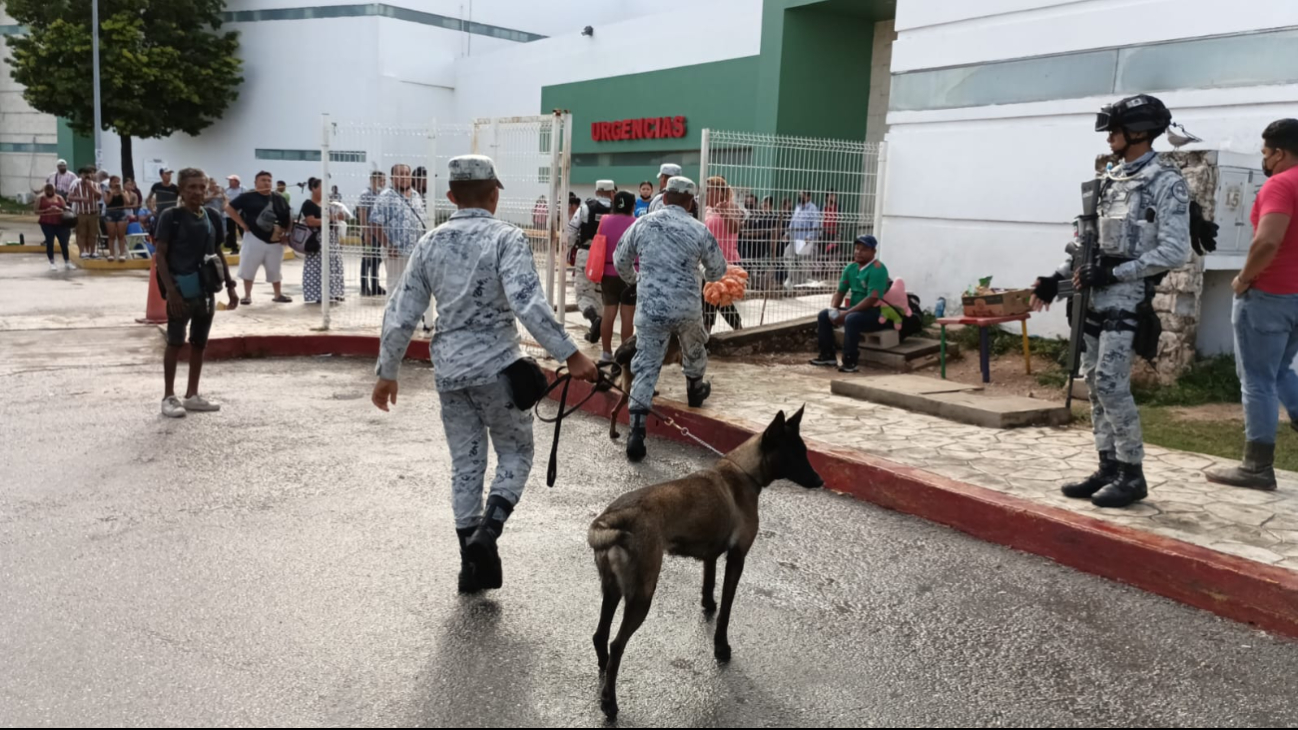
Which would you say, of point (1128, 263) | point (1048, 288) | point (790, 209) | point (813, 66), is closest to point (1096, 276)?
point (1128, 263)

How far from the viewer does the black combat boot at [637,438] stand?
254 inches

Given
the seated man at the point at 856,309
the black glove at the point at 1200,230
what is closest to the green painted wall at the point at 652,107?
the seated man at the point at 856,309

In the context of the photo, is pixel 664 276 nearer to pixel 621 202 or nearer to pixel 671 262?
pixel 671 262

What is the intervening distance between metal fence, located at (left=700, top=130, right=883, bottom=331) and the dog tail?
24.1 feet

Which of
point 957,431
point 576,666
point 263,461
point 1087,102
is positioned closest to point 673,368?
point 957,431

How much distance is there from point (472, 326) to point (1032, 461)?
382 centimetres

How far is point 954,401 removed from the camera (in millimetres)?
7496

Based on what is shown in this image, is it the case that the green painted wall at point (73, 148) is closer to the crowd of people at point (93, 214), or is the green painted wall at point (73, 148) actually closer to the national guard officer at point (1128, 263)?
the crowd of people at point (93, 214)

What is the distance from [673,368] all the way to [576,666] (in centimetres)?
589

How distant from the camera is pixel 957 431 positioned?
7.01 m

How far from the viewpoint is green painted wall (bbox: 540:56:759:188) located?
2130cm

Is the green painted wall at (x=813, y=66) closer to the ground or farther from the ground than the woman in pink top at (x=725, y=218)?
farther from the ground

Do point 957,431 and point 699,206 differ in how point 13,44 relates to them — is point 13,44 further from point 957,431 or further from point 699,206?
point 957,431

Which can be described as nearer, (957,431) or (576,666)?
(576,666)
